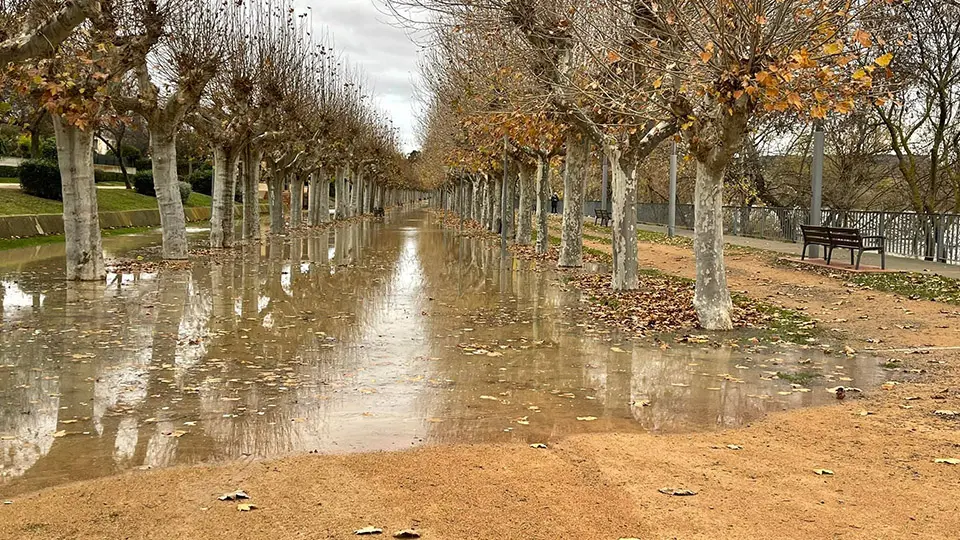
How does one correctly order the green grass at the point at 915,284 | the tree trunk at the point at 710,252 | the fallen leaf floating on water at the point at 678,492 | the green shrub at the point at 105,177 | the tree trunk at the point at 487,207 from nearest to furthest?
the fallen leaf floating on water at the point at 678,492, the tree trunk at the point at 710,252, the green grass at the point at 915,284, the tree trunk at the point at 487,207, the green shrub at the point at 105,177

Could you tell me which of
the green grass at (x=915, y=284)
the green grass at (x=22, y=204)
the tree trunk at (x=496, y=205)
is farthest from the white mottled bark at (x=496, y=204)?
the green grass at (x=915, y=284)

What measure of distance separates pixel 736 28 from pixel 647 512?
661 cm

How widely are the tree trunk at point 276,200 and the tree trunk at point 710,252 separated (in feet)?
78.8

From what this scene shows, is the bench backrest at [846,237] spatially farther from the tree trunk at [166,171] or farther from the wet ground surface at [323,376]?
the tree trunk at [166,171]

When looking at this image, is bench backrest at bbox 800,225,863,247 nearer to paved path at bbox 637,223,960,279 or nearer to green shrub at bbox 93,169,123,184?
paved path at bbox 637,223,960,279

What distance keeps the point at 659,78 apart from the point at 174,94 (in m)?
12.5

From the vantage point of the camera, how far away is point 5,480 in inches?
197

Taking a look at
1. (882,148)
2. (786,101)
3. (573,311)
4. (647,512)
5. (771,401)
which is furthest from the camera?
(882,148)

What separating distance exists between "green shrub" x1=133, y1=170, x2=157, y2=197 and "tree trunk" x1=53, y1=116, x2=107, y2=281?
2859cm

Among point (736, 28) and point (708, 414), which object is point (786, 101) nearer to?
point (736, 28)

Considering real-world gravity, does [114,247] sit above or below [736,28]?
below

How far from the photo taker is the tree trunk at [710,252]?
10711 millimetres

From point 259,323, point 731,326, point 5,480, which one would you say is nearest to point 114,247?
point 259,323

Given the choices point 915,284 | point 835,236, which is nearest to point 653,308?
point 915,284
